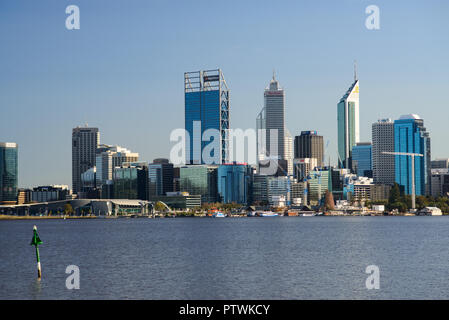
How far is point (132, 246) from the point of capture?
92062 mm

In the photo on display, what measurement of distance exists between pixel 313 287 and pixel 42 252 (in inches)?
1693

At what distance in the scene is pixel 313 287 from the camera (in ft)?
163

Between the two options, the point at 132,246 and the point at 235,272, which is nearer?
the point at 235,272

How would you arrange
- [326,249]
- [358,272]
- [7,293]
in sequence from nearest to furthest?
[7,293]
[358,272]
[326,249]

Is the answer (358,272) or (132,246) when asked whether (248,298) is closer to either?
(358,272)

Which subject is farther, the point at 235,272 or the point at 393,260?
the point at 393,260

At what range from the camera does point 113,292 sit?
48281mm
